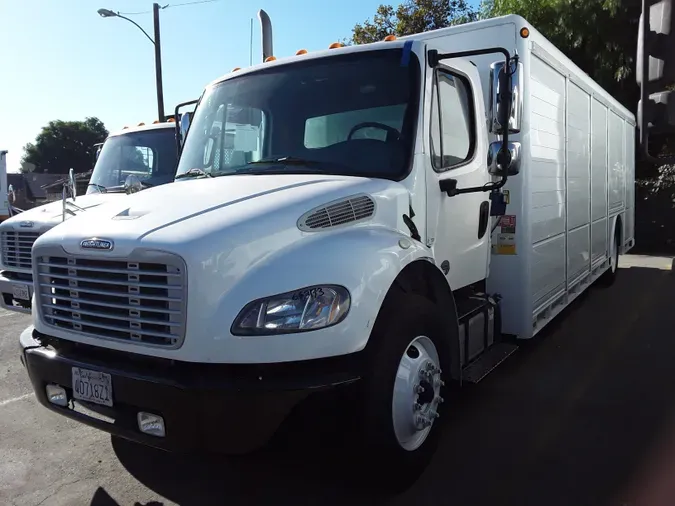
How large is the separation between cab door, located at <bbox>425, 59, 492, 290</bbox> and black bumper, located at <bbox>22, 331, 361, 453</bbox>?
4.98 ft

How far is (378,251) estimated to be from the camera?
9.46 ft

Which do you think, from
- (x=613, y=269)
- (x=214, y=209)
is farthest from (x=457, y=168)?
(x=613, y=269)

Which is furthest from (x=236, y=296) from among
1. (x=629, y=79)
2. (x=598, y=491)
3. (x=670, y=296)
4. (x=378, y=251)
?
(x=629, y=79)

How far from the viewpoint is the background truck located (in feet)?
19.5

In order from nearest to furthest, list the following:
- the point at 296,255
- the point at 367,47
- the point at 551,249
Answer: the point at 296,255, the point at 367,47, the point at 551,249

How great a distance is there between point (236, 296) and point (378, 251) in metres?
0.77

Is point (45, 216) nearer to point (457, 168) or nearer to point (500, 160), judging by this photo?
point (457, 168)

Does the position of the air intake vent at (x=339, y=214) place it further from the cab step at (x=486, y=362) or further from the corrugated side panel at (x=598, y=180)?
the corrugated side panel at (x=598, y=180)

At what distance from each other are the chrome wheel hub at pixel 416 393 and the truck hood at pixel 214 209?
75cm

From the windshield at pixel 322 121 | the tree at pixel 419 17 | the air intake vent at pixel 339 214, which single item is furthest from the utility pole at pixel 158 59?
the air intake vent at pixel 339 214

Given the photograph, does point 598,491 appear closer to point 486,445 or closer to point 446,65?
point 486,445

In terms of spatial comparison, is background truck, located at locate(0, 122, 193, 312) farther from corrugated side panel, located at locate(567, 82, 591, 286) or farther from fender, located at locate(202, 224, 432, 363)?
corrugated side panel, located at locate(567, 82, 591, 286)

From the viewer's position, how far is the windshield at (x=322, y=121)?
3527mm

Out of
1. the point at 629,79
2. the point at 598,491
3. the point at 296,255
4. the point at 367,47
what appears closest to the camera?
the point at 296,255
